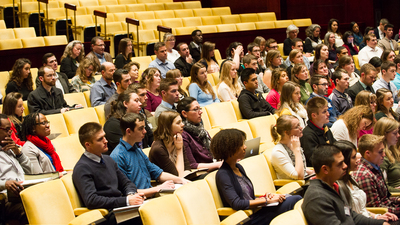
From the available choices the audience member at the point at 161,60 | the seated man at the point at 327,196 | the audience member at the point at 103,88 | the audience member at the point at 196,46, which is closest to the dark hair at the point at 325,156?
the seated man at the point at 327,196

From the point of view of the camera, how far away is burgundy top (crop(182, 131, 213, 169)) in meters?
2.87

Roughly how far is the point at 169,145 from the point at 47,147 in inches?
29.1

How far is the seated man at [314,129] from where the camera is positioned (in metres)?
3.01

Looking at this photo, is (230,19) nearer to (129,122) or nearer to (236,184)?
(129,122)

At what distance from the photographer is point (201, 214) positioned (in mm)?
2107

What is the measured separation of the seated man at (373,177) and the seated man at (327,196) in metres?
0.35

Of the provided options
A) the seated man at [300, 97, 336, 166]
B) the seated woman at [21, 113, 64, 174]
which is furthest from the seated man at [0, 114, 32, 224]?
the seated man at [300, 97, 336, 166]

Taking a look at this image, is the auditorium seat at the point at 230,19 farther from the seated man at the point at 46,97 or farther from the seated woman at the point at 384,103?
the seated man at the point at 46,97

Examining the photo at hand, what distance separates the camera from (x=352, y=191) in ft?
7.31

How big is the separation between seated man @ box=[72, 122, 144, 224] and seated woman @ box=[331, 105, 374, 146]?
5.34 feet

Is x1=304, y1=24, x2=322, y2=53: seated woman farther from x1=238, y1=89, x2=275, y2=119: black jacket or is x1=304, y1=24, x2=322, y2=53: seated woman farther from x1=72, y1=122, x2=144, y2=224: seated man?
x1=72, y1=122, x2=144, y2=224: seated man

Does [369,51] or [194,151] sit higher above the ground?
[369,51]

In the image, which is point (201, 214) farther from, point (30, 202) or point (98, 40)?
point (98, 40)

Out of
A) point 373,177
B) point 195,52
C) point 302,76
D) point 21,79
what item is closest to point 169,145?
point 373,177
